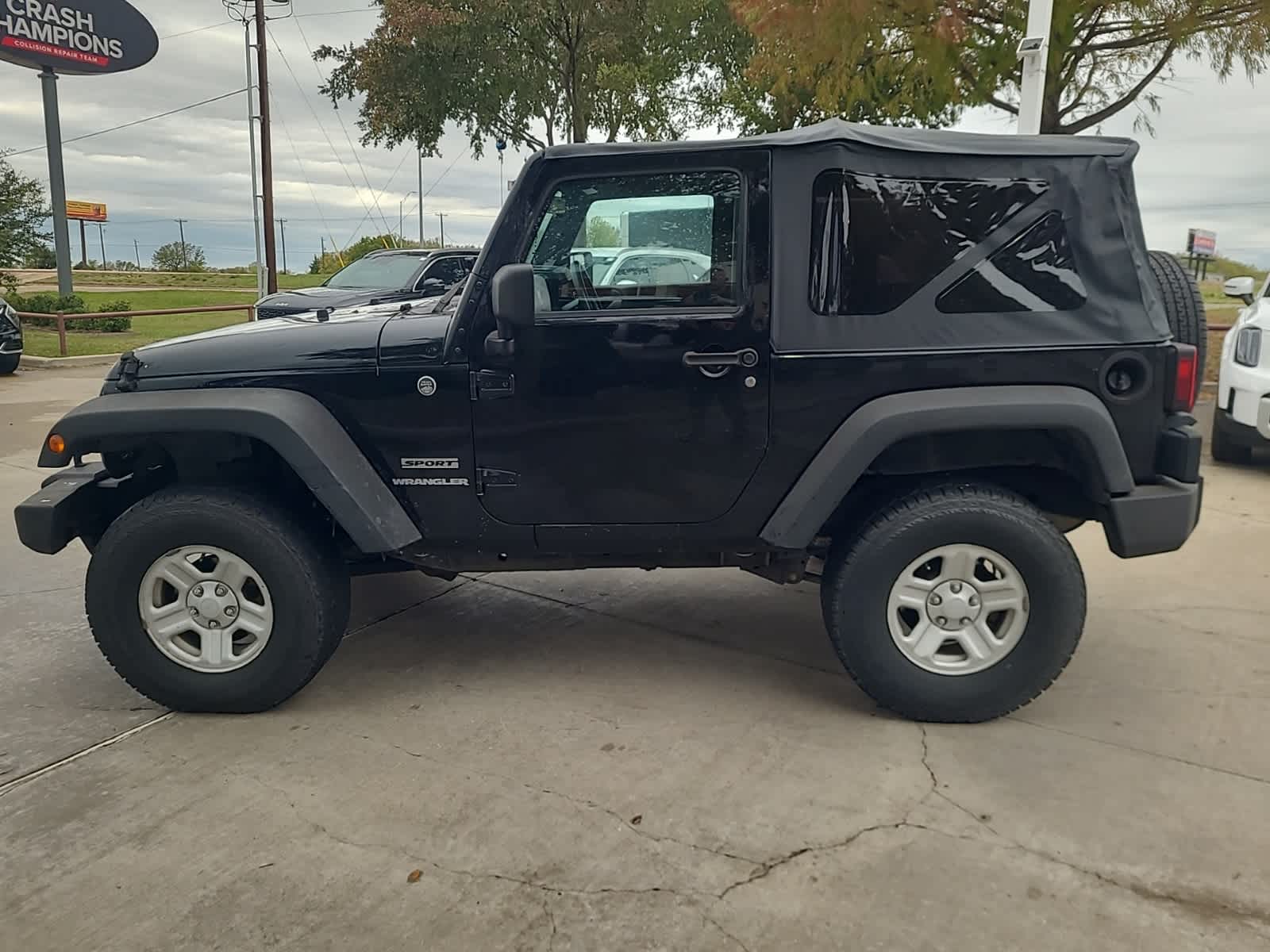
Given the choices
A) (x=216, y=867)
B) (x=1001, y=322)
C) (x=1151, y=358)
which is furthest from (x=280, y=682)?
(x=1151, y=358)

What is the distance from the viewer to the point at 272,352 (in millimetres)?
3355

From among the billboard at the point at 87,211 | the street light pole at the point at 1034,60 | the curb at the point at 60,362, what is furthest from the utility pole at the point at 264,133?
the billboard at the point at 87,211

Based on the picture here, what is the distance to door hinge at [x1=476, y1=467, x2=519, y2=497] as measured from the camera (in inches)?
131

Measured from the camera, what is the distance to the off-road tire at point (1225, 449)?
7180mm

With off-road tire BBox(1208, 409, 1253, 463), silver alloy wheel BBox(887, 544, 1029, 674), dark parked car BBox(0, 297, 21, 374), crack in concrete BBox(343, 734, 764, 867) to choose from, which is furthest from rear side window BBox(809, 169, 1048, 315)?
dark parked car BBox(0, 297, 21, 374)

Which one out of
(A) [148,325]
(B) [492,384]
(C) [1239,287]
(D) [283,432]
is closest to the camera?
(D) [283,432]

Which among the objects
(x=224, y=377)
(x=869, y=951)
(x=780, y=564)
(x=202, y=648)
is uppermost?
(x=224, y=377)

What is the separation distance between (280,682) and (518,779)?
98 centimetres

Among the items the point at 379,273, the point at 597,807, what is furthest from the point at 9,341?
the point at 597,807

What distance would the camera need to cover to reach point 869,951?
221cm

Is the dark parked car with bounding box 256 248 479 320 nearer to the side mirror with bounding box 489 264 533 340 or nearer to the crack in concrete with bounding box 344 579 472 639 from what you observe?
the crack in concrete with bounding box 344 579 472 639

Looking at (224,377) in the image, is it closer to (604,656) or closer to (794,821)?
(604,656)

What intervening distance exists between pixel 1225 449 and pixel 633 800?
642 cm

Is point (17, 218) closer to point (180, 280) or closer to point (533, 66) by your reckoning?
point (533, 66)
